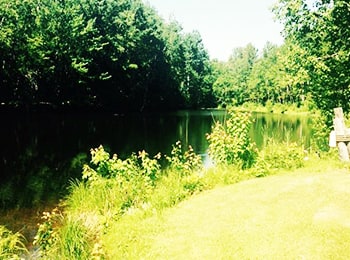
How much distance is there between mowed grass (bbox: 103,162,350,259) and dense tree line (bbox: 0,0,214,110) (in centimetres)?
3965

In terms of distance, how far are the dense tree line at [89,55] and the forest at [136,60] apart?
0.13 meters

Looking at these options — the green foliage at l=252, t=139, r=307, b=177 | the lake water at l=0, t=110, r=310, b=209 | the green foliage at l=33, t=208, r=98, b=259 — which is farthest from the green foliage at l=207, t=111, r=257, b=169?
the green foliage at l=33, t=208, r=98, b=259

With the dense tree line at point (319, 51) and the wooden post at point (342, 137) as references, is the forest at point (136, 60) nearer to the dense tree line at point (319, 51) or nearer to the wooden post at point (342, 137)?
the dense tree line at point (319, 51)

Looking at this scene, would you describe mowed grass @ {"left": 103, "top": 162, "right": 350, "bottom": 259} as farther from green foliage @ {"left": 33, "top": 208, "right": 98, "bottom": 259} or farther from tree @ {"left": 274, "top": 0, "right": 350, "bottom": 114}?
tree @ {"left": 274, "top": 0, "right": 350, "bottom": 114}

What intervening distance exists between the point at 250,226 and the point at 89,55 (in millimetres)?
51458

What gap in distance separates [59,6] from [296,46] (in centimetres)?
4536

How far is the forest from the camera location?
45.5ft

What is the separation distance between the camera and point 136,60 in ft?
224

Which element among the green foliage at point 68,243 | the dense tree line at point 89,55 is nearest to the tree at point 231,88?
the dense tree line at point 89,55

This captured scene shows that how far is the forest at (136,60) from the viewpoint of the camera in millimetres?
13875

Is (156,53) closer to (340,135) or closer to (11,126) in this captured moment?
(11,126)

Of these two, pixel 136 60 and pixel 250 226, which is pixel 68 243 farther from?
pixel 136 60

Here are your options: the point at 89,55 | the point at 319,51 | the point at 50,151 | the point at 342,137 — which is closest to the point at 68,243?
the point at 342,137

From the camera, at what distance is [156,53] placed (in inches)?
2911
